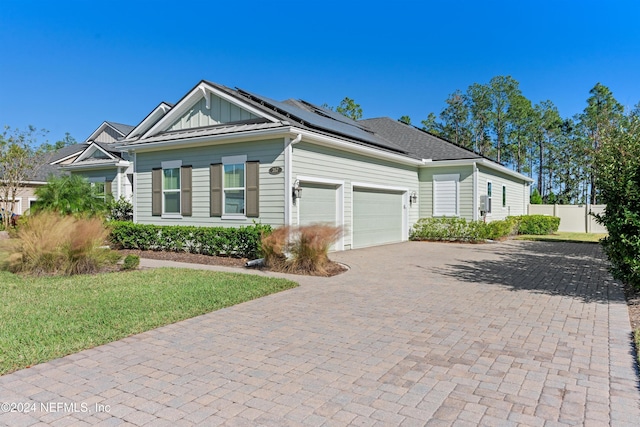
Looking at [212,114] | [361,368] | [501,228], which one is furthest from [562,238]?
[361,368]

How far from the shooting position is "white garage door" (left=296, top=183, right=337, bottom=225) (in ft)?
38.0

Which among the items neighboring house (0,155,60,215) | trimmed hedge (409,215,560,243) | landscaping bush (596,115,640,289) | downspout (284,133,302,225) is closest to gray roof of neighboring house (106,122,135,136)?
neighboring house (0,155,60,215)

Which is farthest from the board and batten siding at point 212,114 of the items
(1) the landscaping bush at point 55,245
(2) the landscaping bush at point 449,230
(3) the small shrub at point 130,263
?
(2) the landscaping bush at point 449,230

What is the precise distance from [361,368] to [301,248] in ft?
17.6

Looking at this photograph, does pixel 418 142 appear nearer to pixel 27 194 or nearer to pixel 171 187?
pixel 171 187

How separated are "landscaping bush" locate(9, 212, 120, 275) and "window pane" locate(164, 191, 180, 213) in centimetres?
465

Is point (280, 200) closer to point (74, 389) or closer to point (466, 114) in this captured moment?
point (74, 389)

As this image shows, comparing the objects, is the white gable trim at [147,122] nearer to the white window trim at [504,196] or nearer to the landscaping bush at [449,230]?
the landscaping bush at [449,230]

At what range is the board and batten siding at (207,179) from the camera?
11055mm

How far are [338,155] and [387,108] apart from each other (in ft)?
92.6

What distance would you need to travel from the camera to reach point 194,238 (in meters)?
11.6

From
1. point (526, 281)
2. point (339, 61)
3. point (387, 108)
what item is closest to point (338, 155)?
point (526, 281)

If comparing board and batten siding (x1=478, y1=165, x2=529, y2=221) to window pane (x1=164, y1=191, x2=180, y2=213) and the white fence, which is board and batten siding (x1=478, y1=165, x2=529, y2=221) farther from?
window pane (x1=164, y1=191, x2=180, y2=213)

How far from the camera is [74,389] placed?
3.26 meters
